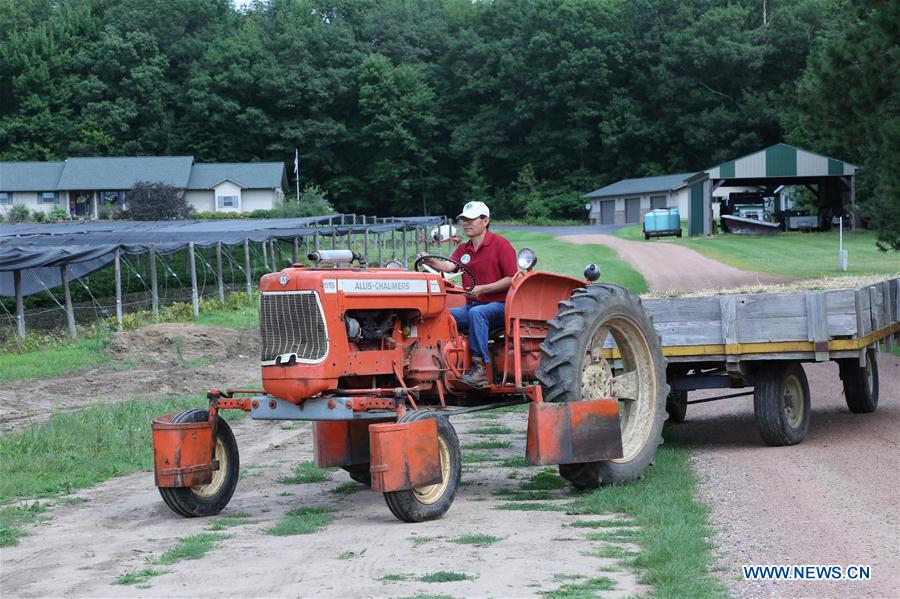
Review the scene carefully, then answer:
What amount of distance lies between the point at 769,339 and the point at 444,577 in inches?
212

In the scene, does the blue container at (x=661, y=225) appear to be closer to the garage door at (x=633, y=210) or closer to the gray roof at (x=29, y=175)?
the garage door at (x=633, y=210)

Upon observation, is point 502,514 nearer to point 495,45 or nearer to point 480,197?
point 480,197

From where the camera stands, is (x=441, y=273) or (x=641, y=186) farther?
(x=641, y=186)

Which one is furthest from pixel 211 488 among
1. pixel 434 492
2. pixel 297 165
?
pixel 297 165

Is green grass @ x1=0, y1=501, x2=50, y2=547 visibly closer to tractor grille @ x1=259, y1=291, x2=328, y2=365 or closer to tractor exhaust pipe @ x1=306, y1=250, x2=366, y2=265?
tractor grille @ x1=259, y1=291, x2=328, y2=365

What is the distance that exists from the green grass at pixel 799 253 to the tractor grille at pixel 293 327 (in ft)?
77.1

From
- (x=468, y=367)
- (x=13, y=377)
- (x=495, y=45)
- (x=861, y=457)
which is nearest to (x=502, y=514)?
(x=468, y=367)

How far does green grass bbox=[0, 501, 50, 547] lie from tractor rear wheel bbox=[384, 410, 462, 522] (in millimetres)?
2703

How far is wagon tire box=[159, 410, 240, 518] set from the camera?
909cm

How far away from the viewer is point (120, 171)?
8319 cm

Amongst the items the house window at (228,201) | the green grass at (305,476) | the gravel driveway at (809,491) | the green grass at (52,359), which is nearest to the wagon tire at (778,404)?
the gravel driveway at (809,491)

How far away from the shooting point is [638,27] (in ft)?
283

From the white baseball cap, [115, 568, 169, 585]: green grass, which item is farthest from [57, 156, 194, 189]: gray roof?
[115, 568, 169, 585]: green grass

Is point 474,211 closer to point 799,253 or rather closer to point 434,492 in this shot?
point 434,492
